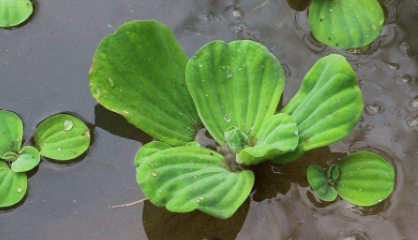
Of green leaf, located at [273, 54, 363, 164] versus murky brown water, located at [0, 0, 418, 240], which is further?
murky brown water, located at [0, 0, 418, 240]

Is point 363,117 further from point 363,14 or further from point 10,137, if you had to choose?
point 10,137

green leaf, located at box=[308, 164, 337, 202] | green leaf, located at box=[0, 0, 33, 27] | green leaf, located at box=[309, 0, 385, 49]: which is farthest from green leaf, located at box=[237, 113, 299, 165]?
green leaf, located at box=[0, 0, 33, 27]

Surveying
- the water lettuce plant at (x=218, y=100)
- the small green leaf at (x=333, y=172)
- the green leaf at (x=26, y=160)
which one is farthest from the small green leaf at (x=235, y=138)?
the green leaf at (x=26, y=160)

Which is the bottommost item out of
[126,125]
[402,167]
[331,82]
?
[402,167]

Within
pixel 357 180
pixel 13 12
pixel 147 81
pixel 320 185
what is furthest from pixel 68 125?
pixel 357 180

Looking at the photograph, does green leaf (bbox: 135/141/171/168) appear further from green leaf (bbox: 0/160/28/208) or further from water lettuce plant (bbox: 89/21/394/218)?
green leaf (bbox: 0/160/28/208)

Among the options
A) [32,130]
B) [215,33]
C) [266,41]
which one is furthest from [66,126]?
[266,41]

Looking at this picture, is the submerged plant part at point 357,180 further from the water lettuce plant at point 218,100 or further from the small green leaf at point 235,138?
the small green leaf at point 235,138
